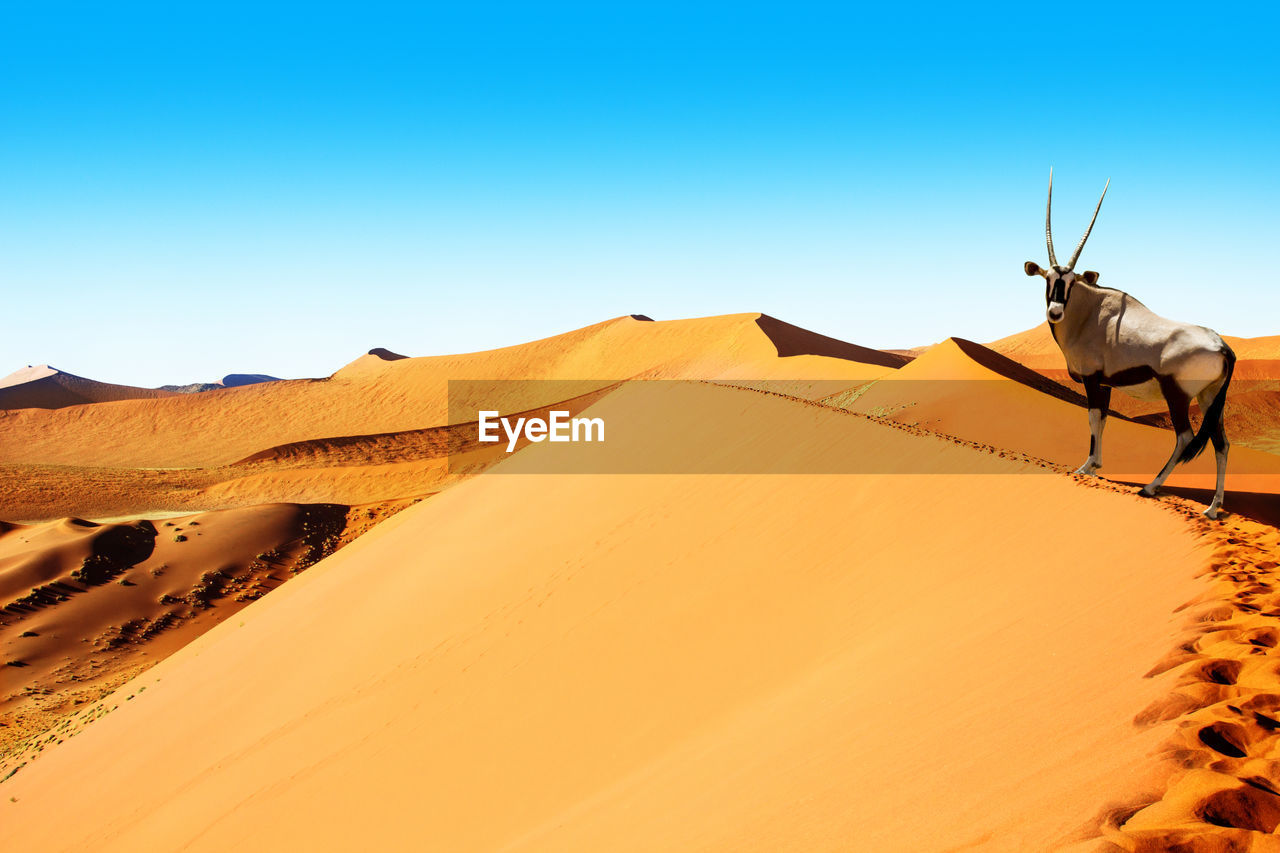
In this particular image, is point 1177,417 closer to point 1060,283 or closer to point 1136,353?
point 1136,353

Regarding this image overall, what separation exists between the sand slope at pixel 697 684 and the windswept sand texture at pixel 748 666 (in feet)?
0.09

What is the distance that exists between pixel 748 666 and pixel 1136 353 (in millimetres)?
4467

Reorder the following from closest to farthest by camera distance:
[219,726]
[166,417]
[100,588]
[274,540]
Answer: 1. [219,726]
2. [100,588]
3. [274,540]
4. [166,417]

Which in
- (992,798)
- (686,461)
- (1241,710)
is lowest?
(992,798)

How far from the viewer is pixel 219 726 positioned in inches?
356

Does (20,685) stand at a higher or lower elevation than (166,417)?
lower

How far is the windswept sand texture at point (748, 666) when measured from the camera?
3.04 m

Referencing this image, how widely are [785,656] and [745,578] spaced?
1497 mm

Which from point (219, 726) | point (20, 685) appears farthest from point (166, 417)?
point (219, 726)

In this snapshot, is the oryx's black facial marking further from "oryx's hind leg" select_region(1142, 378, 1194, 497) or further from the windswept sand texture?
the windswept sand texture

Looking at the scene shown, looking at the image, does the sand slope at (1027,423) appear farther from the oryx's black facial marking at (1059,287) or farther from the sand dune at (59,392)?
the sand dune at (59,392)

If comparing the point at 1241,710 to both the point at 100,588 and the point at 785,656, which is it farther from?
the point at 100,588

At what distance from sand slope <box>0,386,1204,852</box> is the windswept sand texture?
0.09 feet

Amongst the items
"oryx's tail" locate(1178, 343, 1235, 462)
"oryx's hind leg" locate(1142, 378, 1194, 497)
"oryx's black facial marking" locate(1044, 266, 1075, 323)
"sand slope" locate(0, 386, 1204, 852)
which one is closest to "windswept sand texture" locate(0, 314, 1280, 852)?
"sand slope" locate(0, 386, 1204, 852)
